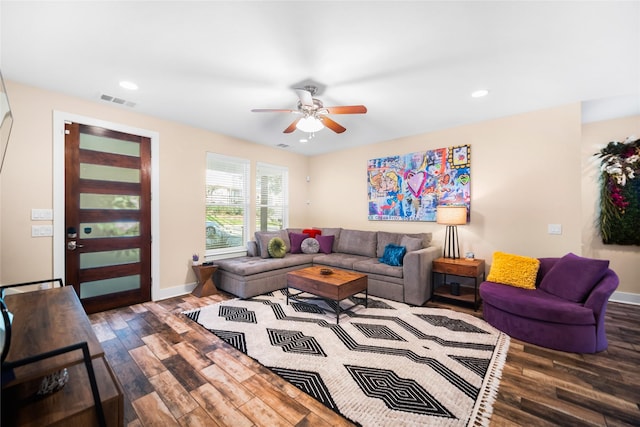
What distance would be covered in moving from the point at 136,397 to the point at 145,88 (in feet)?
9.77

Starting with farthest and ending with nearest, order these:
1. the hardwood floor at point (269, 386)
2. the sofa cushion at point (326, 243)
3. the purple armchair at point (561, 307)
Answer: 1. the sofa cushion at point (326, 243)
2. the purple armchair at point (561, 307)
3. the hardwood floor at point (269, 386)

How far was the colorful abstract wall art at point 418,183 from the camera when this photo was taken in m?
4.03

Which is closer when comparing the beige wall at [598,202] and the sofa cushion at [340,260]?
the beige wall at [598,202]

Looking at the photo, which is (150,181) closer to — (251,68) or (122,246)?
(122,246)

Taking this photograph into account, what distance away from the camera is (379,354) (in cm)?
233

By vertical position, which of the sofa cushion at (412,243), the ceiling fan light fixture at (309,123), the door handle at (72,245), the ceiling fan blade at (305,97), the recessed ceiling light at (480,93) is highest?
the recessed ceiling light at (480,93)

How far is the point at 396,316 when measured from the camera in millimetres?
3162

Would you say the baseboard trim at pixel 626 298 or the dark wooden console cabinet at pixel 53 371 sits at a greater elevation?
the dark wooden console cabinet at pixel 53 371

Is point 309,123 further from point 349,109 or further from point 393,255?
point 393,255

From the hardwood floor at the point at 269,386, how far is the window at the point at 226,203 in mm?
2034

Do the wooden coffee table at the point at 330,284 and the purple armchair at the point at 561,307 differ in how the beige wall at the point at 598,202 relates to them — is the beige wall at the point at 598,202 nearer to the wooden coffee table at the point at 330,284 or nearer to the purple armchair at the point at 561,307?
the purple armchair at the point at 561,307

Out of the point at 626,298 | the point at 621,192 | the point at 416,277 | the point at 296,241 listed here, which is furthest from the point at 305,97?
the point at 626,298

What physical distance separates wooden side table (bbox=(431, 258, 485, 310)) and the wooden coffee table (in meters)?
1.13

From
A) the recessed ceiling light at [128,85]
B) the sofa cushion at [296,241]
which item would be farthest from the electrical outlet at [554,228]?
the recessed ceiling light at [128,85]
